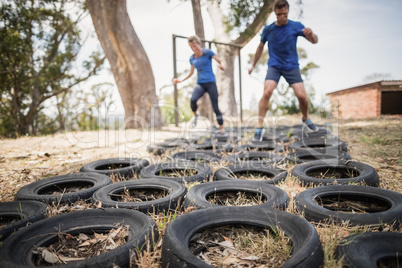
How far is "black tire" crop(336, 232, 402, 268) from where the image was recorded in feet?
3.69

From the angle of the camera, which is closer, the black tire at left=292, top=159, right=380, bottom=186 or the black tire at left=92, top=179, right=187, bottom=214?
the black tire at left=92, top=179, right=187, bottom=214

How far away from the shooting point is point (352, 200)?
203 centimetres

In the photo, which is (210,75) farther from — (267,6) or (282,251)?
(267,6)

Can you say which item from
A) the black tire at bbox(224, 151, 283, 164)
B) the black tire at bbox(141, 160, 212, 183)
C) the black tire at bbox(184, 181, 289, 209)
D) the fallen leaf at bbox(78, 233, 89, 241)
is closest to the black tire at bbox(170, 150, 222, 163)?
the black tire at bbox(224, 151, 283, 164)

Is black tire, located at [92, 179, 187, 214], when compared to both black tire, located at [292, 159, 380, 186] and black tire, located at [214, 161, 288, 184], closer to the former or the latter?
black tire, located at [214, 161, 288, 184]

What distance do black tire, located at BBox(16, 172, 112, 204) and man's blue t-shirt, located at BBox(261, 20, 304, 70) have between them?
3.44 meters

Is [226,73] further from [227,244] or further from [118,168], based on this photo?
[227,244]

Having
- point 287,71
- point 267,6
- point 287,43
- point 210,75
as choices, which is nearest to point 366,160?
point 287,71

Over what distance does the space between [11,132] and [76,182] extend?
40.5ft

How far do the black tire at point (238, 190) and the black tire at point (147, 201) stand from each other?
0.12 metres

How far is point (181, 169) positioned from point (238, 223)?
1675mm

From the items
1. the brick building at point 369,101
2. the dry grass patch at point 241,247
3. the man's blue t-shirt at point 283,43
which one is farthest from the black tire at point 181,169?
the brick building at point 369,101

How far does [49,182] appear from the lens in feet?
8.50

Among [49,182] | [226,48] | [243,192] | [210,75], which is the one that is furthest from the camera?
[226,48]
